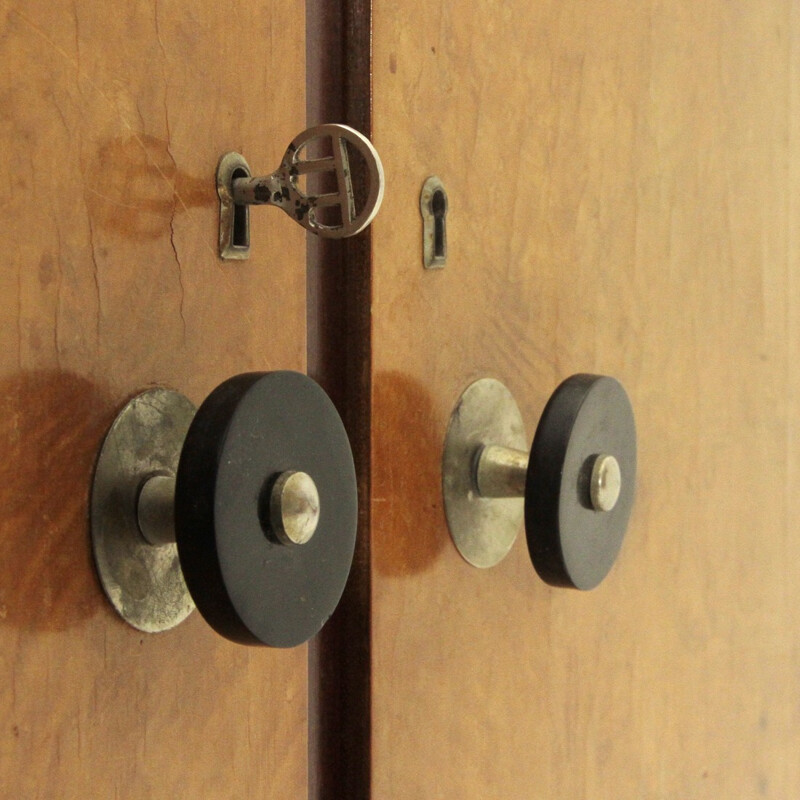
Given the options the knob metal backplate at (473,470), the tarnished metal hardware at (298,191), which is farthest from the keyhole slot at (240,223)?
the knob metal backplate at (473,470)

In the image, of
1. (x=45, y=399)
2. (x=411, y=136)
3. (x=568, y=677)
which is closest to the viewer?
(x=45, y=399)

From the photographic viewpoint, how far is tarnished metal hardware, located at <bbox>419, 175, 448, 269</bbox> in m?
0.41

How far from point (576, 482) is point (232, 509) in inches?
6.7

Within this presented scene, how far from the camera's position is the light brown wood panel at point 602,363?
413mm

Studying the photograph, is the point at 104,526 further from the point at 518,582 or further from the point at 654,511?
the point at 654,511

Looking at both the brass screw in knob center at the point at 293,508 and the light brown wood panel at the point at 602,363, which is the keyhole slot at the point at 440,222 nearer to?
the light brown wood panel at the point at 602,363

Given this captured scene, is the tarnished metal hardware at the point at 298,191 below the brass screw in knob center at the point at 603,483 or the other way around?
the other way around

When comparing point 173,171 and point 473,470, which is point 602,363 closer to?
point 473,470

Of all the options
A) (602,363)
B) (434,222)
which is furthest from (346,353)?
(602,363)

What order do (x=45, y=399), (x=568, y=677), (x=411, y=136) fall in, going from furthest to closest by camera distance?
1. (x=568, y=677)
2. (x=411, y=136)
3. (x=45, y=399)

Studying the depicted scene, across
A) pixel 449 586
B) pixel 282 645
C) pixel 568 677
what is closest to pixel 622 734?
pixel 568 677

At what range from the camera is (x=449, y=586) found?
435 mm

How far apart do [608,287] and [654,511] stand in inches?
5.2

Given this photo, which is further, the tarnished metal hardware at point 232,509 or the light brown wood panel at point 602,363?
the light brown wood panel at point 602,363
